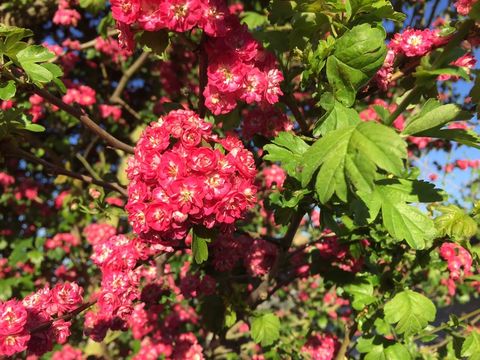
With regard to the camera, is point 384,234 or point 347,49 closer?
point 347,49

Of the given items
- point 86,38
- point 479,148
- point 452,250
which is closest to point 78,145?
point 86,38

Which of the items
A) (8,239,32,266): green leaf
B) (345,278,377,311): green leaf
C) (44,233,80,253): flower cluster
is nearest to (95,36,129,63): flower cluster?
(44,233,80,253): flower cluster

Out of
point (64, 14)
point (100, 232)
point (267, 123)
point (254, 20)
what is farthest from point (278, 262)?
point (64, 14)

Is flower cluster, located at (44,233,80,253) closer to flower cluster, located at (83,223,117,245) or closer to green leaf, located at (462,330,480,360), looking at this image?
flower cluster, located at (83,223,117,245)

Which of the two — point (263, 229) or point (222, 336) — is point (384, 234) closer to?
point (222, 336)

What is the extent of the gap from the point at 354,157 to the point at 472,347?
1760mm

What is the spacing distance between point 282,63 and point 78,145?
395 centimetres

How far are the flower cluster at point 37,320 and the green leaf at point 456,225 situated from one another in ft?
5.91

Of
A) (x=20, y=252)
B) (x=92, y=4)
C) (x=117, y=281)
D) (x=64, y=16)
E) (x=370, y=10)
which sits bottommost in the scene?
(x=20, y=252)

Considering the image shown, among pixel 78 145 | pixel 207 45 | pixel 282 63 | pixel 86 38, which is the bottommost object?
pixel 78 145

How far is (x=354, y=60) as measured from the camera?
1491mm

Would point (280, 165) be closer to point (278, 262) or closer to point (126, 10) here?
point (278, 262)

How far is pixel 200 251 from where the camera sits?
164 centimetres

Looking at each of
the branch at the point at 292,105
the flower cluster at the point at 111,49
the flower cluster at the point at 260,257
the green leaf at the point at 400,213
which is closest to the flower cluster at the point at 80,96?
the flower cluster at the point at 111,49
